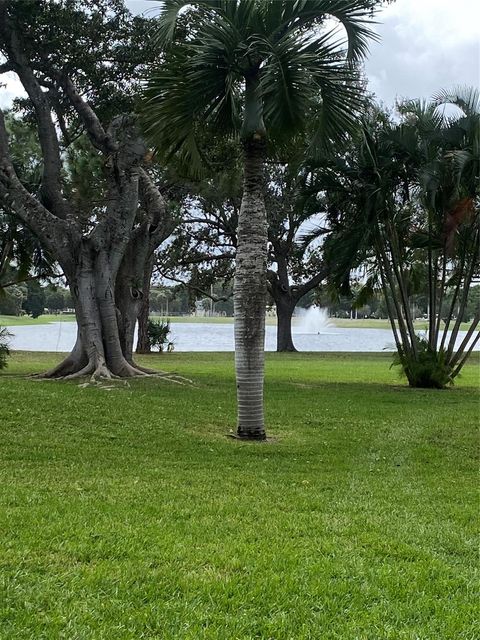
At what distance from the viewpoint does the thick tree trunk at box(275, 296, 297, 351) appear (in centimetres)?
3306

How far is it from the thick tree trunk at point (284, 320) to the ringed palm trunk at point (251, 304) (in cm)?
2462

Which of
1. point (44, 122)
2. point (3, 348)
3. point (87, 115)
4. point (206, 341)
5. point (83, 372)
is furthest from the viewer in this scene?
point (206, 341)

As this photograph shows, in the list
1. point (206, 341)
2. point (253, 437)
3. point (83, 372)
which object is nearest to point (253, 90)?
point (253, 437)

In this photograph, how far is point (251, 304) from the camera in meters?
8.43

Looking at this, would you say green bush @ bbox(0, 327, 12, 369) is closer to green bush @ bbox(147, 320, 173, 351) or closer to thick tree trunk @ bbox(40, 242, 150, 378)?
thick tree trunk @ bbox(40, 242, 150, 378)

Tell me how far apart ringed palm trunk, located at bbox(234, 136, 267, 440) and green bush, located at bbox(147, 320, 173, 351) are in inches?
885

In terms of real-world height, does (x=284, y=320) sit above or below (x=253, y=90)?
below

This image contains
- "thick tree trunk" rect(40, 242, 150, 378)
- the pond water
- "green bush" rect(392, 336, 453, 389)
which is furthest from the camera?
the pond water

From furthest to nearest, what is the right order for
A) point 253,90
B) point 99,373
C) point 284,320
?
point 284,320 < point 99,373 < point 253,90

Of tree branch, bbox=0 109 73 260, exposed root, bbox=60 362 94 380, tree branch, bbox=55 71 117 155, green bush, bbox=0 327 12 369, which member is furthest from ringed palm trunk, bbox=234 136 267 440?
green bush, bbox=0 327 12 369

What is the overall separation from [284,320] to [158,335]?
6.31 meters

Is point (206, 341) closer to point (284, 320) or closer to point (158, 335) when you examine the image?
point (284, 320)

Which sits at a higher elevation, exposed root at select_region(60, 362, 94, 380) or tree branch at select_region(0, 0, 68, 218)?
tree branch at select_region(0, 0, 68, 218)

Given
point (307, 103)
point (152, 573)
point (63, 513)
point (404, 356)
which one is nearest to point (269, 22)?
point (307, 103)
